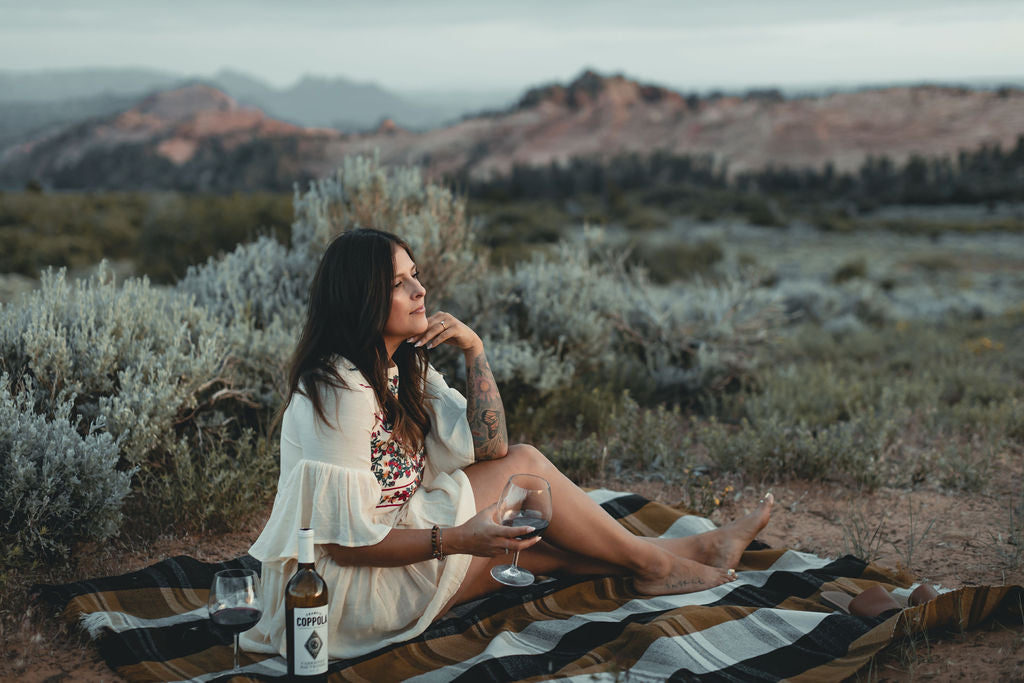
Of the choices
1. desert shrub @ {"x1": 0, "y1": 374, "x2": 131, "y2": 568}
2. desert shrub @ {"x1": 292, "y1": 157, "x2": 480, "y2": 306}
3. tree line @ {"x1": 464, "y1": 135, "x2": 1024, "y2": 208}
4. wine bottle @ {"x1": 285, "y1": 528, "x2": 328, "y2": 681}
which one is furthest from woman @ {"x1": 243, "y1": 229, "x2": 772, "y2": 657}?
tree line @ {"x1": 464, "y1": 135, "x2": 1024, "y2": 208}

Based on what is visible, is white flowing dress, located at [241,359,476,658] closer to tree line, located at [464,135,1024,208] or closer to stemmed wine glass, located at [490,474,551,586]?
stemmed wine glass, located at [490,474,551,586]

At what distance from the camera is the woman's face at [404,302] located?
284cm

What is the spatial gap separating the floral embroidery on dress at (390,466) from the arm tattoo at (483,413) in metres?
0.29

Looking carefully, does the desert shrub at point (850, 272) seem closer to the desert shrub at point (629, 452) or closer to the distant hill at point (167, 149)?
the desert shrub at point (629, 452)

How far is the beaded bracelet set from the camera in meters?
2.71

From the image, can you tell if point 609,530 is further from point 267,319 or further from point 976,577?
point 267,319

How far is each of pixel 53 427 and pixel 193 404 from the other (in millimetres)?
947

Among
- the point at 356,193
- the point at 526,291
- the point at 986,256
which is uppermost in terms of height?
the point at 356,193

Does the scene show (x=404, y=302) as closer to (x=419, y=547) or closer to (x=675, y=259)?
(x=419, y=547)

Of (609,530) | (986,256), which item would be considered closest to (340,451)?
(609,530)

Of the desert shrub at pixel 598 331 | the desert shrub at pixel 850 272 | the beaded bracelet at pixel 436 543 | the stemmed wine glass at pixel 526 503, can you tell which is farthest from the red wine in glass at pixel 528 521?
the desert shrub at pixel 850 272

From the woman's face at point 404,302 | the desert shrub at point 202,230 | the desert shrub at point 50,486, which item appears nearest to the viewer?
the woman's face at point 404,302

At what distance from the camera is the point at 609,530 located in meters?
3.24

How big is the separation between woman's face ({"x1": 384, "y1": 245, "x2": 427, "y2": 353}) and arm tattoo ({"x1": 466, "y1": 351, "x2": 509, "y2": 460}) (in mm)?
438
